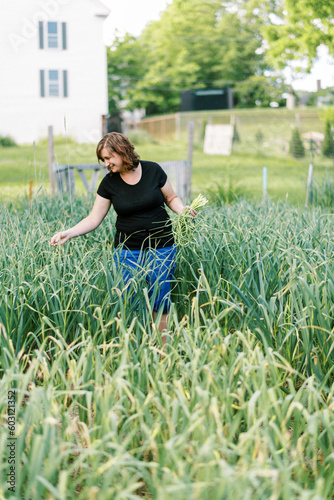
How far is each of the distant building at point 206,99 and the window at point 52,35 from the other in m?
14.0

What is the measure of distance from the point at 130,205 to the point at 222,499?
206cm

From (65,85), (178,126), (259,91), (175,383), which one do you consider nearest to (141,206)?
(175,383)

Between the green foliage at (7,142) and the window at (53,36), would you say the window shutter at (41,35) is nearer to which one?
the window at (53,36)

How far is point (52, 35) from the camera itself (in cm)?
2391

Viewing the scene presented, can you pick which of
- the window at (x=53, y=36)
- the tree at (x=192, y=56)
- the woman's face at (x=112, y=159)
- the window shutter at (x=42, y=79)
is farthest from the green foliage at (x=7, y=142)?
the woman's face at (x=112, y=159)

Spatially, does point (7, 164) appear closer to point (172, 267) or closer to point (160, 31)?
point (172, 267)

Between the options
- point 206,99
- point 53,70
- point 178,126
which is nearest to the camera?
point 53,70

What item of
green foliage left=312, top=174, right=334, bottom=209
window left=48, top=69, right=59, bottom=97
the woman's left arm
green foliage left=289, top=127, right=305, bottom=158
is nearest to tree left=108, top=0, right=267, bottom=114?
window left=48, top=69, right=59, bottom=97

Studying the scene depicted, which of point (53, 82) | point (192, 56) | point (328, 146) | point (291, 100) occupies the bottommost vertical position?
point (328, 146)

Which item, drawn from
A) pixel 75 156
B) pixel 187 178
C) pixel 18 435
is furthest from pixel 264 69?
pixel 18 435

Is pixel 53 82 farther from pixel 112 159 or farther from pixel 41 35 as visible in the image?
pixel 112 159

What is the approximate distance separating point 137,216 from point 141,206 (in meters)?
0.06

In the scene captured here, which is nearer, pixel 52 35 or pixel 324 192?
pixel 324 192

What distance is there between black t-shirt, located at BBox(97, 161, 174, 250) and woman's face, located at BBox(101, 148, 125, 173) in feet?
0.42
